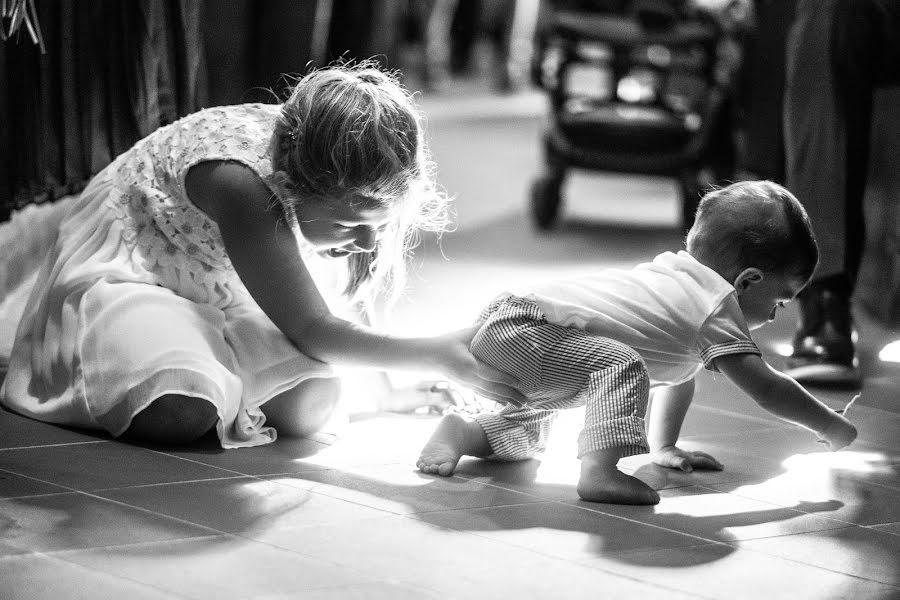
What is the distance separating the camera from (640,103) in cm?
512

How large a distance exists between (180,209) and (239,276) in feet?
0.66

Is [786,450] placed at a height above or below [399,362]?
below

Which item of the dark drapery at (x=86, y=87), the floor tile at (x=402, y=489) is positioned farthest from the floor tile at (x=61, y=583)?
the dark drapery at (x=86, y=87)

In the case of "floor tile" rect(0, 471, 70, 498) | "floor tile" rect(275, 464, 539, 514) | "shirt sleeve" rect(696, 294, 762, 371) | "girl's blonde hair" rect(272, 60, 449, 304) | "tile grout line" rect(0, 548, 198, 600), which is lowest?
"floor tile" rect(275, 464, 539, 514)

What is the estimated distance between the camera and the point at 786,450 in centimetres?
230

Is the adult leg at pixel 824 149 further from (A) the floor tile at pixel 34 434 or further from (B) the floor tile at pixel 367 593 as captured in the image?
(B) the floor tile at pixel 367 593

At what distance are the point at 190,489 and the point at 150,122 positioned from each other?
122 centimetres

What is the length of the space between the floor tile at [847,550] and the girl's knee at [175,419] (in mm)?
840

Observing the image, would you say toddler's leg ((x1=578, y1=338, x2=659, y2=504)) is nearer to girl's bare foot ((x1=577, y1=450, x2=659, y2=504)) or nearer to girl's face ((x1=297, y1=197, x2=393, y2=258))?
girl's bare foot ((x1=577, y1=450, x2=659, y2=504))

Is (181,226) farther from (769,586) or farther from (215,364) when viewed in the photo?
(769,586)

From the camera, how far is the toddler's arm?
197 centimetres

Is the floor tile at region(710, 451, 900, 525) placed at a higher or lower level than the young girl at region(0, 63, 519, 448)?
lower

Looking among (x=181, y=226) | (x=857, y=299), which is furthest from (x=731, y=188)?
(x=857, y=299)

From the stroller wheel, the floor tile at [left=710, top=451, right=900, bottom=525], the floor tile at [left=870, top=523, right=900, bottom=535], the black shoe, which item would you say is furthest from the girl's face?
the stroller wheel
